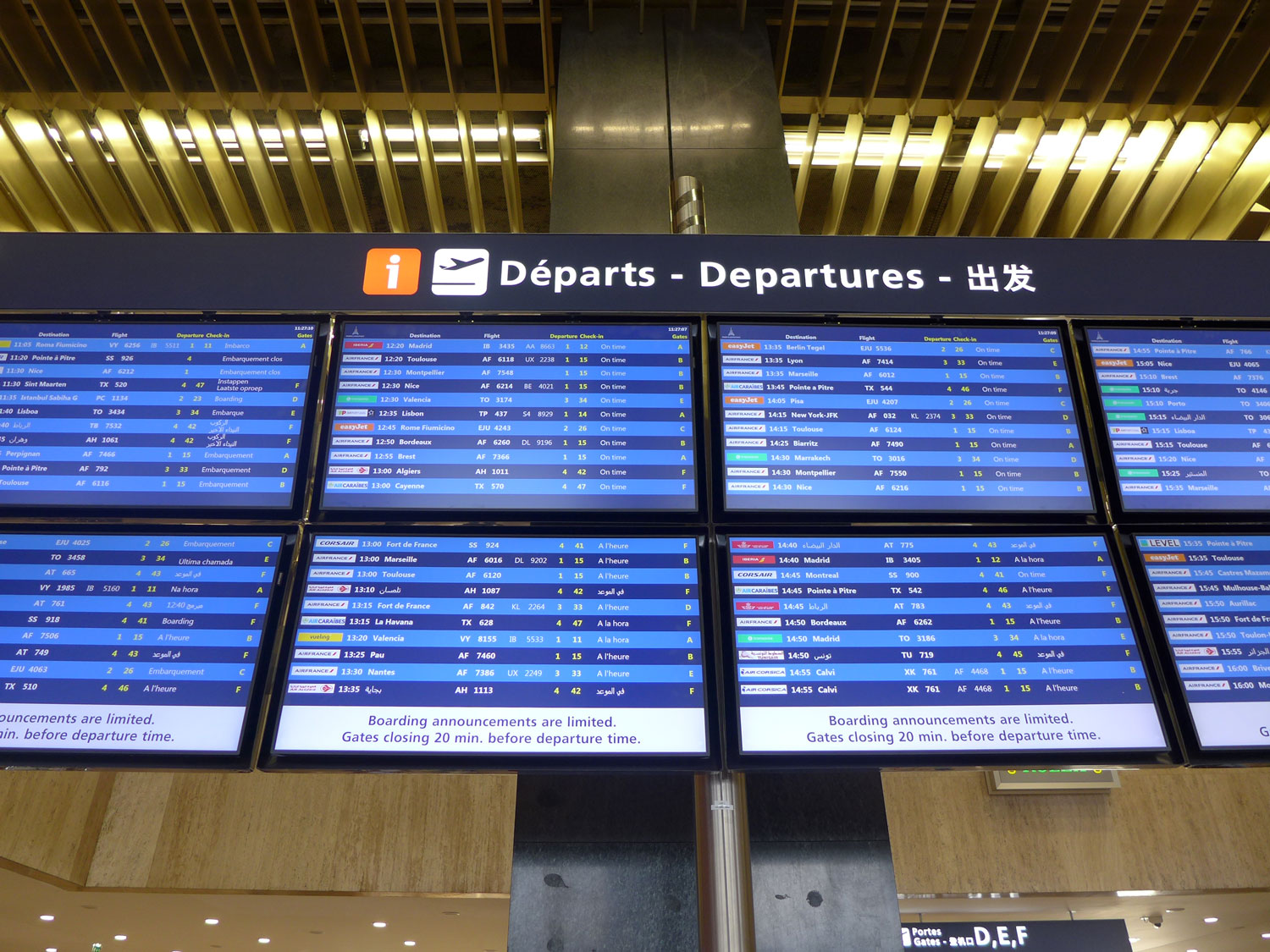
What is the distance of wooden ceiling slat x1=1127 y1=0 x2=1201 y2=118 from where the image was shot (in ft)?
12.2

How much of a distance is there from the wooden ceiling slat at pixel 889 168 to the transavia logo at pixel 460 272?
2348 millimetres

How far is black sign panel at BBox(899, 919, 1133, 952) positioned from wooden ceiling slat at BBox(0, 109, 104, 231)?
6012 mm

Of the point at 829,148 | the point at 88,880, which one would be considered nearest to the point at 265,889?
the point at 88,880

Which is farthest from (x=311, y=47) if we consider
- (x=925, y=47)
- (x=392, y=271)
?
(x=925, y=47)

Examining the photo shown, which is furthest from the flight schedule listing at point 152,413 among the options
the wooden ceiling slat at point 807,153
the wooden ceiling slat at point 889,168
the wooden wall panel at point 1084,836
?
the wooden wall panel at point 1084,836

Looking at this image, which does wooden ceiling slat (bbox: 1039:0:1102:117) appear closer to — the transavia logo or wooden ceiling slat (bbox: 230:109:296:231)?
the transavia logo

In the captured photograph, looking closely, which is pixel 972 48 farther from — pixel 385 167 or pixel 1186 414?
pixel 385 167

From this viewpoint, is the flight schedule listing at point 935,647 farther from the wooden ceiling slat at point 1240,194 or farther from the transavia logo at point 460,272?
the wooden ceiling slat at point 1240,194

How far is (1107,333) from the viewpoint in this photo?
111 inches

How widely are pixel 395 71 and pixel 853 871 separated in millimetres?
3756

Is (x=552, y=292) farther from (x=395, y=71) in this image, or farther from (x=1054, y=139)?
(x=1054, y=139)

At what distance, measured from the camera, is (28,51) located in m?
3.85

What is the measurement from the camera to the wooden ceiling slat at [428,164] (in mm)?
4195

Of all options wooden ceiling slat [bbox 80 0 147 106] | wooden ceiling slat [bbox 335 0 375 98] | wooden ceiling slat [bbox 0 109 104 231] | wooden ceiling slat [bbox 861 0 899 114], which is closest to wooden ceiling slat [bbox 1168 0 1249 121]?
wooden ceiling slat [bbox 861 0 899 114]
